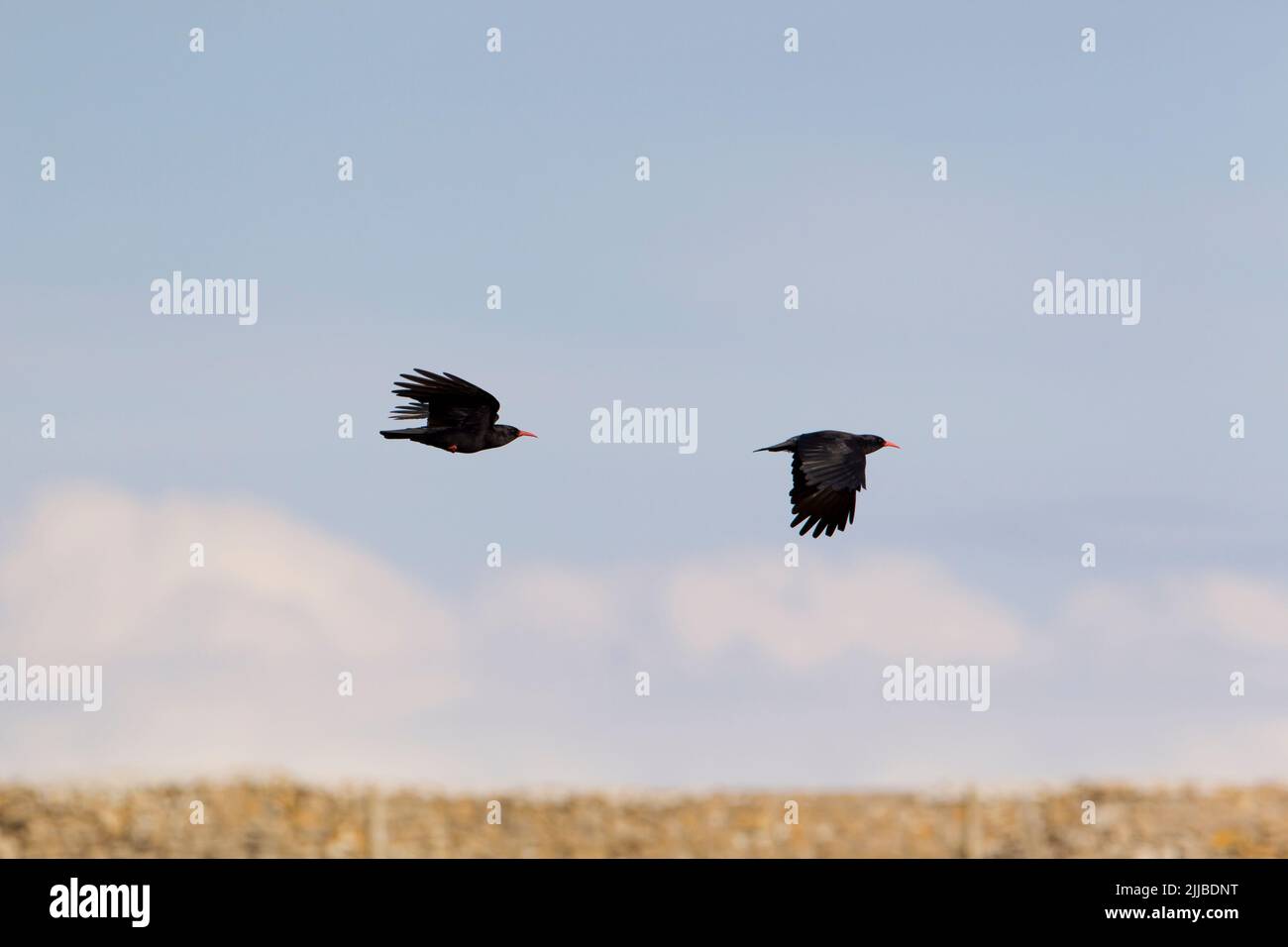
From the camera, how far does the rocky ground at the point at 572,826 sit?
13.8 meters

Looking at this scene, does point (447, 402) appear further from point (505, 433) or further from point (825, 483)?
point (825, 483)

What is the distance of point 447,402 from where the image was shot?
13883 mm

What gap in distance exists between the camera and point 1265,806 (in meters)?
14.7

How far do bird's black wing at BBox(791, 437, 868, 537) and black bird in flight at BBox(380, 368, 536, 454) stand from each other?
2956 millimetres

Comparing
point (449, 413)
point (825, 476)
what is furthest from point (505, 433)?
point (825, 476)

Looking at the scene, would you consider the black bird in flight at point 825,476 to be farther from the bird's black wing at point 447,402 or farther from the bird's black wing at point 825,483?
the bird's black wing at point 447,402

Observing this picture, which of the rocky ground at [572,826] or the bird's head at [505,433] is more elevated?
the bird's head at [505,433]

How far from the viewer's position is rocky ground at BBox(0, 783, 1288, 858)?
45.4ft

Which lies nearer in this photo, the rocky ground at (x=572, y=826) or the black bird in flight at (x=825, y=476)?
the black bird in flight at (x=825, y=476)

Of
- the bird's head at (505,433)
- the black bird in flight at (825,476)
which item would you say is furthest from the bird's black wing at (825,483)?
the bird's head at (505,433)

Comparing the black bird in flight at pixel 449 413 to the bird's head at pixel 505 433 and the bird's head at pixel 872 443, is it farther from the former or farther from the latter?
the bird's head at pixel 872 443

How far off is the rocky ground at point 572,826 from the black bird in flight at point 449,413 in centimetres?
340

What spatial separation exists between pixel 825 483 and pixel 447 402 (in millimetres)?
3640
